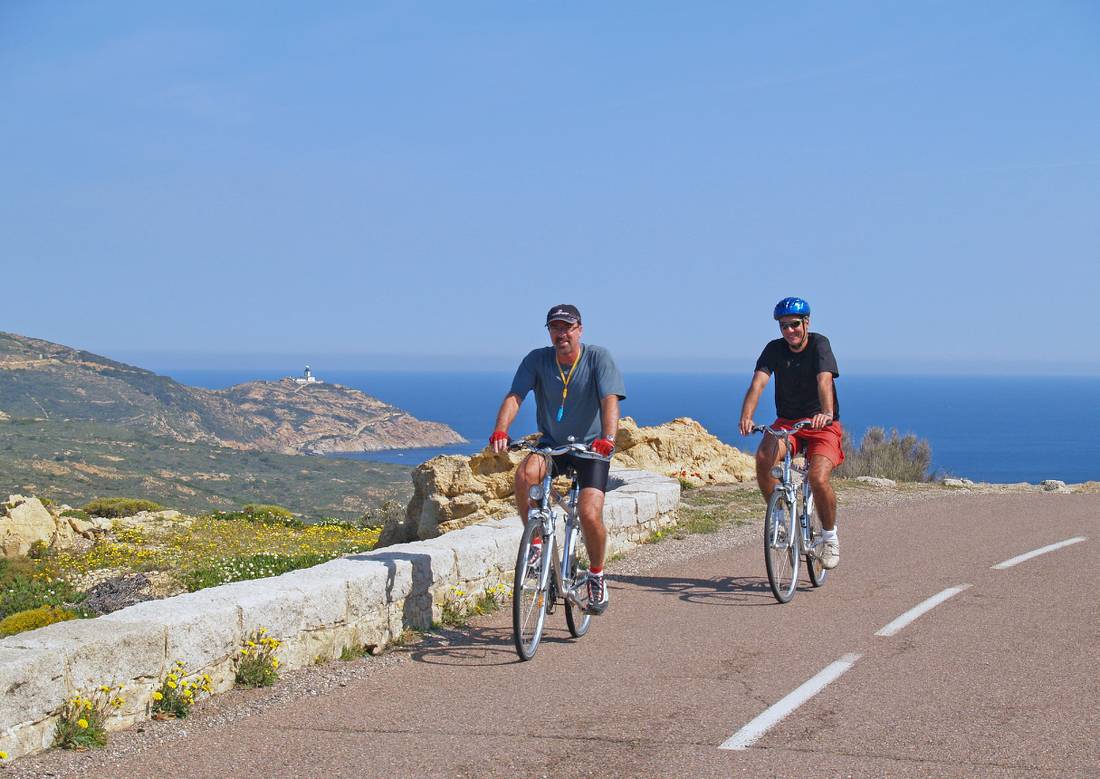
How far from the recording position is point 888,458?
74.5 feet

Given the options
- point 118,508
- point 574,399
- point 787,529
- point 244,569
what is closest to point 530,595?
point 574,399

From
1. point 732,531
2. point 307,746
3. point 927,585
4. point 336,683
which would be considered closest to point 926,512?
point 732,531

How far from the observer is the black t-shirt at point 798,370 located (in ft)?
29.1

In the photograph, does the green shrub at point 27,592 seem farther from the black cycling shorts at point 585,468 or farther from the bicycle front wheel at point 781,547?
the bicycle front wheel at point 781,547

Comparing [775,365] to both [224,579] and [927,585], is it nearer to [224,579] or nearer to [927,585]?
[927,585]

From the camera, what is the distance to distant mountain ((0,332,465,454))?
7938 cm

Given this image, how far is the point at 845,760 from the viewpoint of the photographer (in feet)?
16.3

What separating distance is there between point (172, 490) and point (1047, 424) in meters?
165

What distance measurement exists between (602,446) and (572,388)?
1.73ft

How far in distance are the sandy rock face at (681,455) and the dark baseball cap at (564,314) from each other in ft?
32.7

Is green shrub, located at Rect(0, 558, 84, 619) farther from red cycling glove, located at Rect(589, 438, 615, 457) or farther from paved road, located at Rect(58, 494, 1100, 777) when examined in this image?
red cycling glove, located at Rect(589, 438, 615, 457)

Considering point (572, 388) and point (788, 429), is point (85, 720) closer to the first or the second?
point (572, 388)

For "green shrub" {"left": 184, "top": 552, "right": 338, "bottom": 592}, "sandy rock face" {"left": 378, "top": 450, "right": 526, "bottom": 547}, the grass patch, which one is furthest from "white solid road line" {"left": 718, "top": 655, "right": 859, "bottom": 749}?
"sandy rock face" {"left": 378, "top": 450, "right": 526, "bottom": 547}

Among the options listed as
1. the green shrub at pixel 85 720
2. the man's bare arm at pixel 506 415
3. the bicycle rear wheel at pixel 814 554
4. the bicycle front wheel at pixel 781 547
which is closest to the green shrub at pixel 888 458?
the bicycle rear wheel at pixel 814 554
